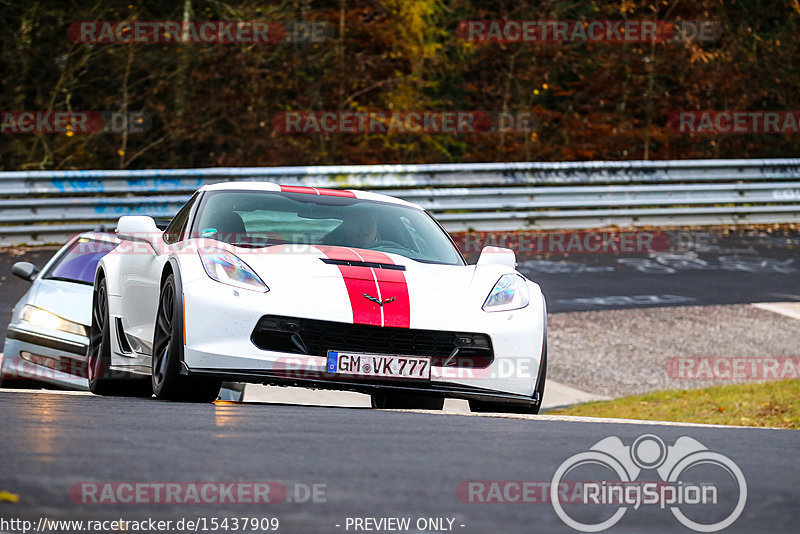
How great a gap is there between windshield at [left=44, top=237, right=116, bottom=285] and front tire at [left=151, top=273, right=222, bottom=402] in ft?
9.94

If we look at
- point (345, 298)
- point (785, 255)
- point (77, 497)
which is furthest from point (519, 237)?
point (77, 497)

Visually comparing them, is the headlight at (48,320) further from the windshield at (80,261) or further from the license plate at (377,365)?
the license plate at (377,365)

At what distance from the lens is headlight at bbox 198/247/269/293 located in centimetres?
623

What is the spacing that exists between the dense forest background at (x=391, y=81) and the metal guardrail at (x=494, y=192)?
14.5 feet

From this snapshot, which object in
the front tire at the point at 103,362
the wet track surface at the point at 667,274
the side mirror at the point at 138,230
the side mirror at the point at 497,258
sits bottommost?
the wet track surface at the point at 667,274

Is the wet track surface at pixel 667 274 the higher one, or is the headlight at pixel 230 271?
the headlight at pixel 230 271

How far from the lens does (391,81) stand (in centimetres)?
2492

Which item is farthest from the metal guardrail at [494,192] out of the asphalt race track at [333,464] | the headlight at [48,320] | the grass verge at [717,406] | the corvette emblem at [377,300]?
the corvette emblem at [377,300]

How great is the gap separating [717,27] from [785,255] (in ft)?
39.8

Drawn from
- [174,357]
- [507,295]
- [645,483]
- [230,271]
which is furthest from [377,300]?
[645,483]

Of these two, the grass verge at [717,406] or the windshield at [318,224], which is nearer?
the windshield at [318,224]

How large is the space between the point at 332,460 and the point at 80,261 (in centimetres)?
620

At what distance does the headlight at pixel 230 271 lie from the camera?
6.23m

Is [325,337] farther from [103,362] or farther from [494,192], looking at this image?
[494,192]
